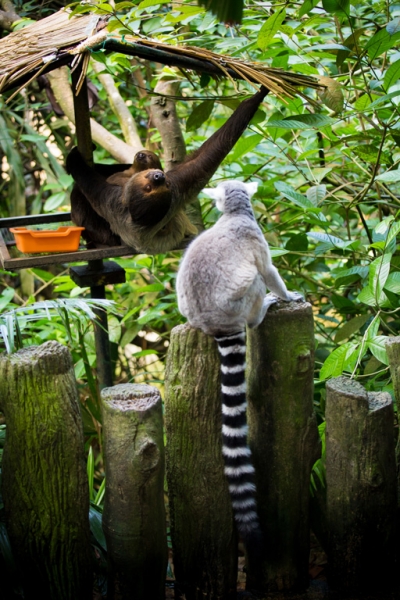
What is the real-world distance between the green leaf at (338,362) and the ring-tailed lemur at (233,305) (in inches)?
18.4

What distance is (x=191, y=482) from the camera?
296 centimetres

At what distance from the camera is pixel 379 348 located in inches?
125

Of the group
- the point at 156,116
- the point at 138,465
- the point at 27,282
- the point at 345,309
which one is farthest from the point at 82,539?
the point at 27,282

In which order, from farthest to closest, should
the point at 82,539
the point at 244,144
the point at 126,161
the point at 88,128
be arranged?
the point at 126,161
the point at 244,144
the point at 88,128
the point at 82,539

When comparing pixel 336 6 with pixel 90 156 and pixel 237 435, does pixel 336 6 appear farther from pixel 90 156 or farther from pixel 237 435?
pixel 237 435

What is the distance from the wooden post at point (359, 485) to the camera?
9.59 feet

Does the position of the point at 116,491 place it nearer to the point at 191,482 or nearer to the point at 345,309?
the point at 191,482

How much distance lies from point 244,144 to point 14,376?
2.29 meters

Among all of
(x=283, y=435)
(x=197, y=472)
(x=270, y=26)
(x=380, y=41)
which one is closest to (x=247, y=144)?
(x=270, y=26)

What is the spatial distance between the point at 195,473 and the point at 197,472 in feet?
0.04

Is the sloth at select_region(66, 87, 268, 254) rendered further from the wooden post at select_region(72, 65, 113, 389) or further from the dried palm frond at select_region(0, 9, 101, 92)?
the dried palm frond at select_region(0, 9, 101, 92)

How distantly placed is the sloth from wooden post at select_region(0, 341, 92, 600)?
101 cm

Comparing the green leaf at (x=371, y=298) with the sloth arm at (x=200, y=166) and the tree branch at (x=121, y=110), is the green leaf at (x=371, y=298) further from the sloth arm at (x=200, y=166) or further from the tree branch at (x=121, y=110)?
the tree branch at (x=121, y=110)

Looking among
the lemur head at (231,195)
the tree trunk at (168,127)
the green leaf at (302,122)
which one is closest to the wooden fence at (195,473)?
the lemur head at (231,195)
